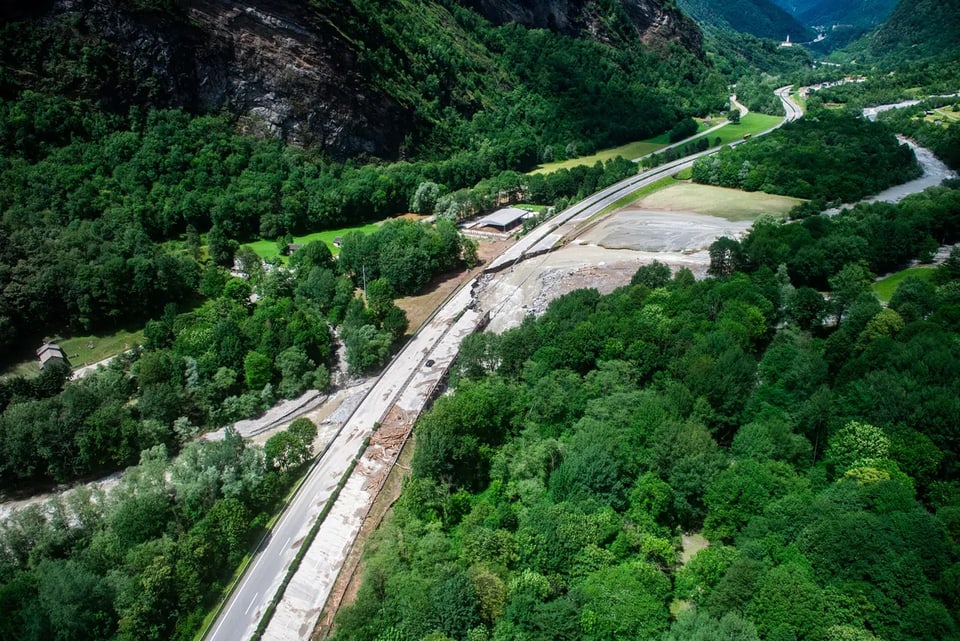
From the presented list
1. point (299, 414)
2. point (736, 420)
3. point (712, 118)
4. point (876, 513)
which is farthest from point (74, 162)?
point (712, 118)

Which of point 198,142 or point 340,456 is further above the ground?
point 198,142

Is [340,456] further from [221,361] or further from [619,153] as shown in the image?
[619,153]

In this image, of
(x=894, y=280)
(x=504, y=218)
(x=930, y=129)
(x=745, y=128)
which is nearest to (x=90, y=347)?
(x=504, y=218)

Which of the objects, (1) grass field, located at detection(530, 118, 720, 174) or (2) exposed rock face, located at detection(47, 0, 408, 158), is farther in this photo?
(1) grass field, located at detection(530, 118, 720, 174)

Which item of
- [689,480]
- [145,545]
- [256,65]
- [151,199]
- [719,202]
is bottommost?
[689,480]

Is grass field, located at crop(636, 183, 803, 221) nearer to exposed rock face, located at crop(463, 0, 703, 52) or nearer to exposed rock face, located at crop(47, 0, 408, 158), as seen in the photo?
exposed rock face, located at crop(47, 0, 408, 158)

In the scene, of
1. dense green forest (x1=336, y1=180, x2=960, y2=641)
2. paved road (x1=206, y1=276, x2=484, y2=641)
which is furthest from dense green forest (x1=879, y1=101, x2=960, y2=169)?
paved road (x1=206, y1=276, x2=484, y2=641)
